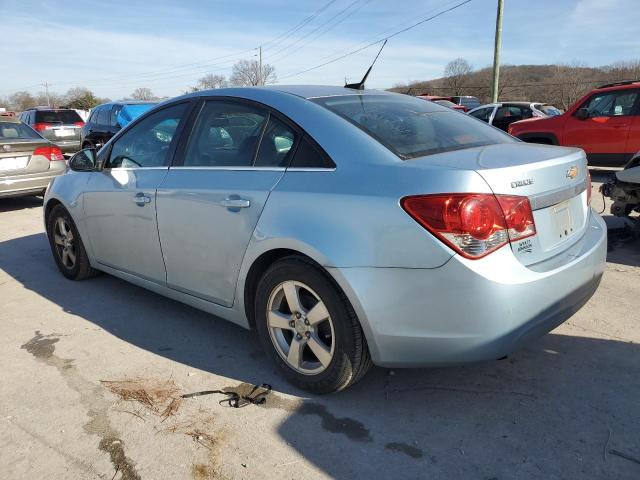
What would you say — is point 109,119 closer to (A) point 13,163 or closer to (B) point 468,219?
(A) point 13,163

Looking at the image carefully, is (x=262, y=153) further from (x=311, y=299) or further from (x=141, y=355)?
(x=141, y=355)

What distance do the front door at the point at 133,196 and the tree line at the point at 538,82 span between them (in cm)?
3207

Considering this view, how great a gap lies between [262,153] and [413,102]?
1146mm

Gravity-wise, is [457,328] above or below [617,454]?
above

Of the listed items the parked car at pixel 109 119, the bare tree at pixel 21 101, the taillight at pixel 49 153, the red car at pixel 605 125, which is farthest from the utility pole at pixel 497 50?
the bare tree at pixel 21 101

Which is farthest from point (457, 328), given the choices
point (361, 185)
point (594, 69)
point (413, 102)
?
point (594, 69)

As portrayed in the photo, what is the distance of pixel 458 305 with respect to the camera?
2.32 meters

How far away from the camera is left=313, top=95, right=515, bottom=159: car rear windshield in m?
2.79

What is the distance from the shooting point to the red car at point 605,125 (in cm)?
975

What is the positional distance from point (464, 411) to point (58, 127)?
17.1 m

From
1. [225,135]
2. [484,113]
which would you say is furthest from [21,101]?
[225,135]

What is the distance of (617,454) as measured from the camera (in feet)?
7.72

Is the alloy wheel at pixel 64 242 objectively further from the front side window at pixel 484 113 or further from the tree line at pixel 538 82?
the tree line at pixel 538 82

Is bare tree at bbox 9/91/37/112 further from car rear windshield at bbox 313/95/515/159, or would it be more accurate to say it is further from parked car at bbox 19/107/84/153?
car rear windshield at bbox 313/95/515/159
